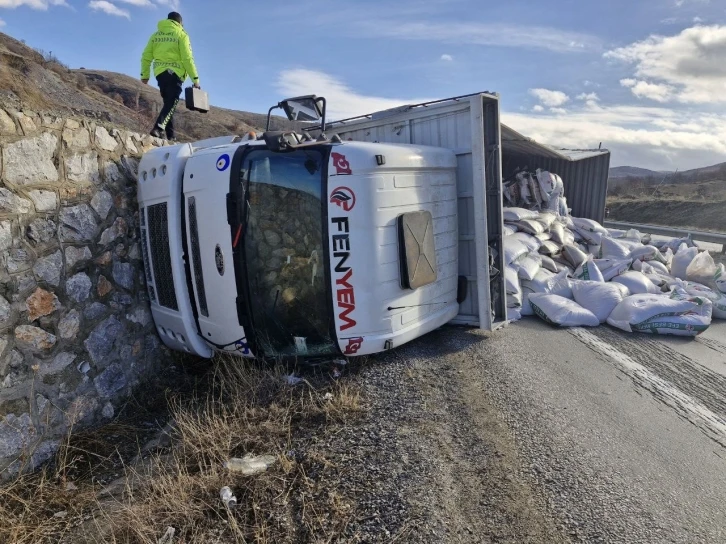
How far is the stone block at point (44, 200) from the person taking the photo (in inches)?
135

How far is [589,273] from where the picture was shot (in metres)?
6.73

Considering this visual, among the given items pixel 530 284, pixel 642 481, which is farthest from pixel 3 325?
pixel 530 284

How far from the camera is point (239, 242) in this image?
363cm

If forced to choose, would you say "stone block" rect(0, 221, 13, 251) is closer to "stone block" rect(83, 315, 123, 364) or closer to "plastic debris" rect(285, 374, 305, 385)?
"stone block" rect(83, 315, 123, 364)

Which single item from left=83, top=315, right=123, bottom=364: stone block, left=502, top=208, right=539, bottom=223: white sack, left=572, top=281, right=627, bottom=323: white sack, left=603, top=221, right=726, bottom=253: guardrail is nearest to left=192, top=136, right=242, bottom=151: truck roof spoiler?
left=83, top=315, right=123, bottom=364: stone block

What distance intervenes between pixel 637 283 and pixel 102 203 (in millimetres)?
6169

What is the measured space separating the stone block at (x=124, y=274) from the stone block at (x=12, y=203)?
3.02 feet

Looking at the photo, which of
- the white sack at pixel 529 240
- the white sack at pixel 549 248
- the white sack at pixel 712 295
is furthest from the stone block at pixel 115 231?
the white sack at pixel 712 295

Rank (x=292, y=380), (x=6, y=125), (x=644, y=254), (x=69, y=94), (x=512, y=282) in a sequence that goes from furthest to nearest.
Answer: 1. (x=69, y=94)
2. (x=644, y=254)
3. (x=512, y=282)
4. (x=292, y=380)
5. (x=6, y=125)

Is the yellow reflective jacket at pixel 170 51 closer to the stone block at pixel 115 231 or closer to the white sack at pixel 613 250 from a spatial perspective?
Answer: the stone block at pixel 115 231

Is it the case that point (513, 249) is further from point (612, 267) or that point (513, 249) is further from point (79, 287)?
point (79, 287)

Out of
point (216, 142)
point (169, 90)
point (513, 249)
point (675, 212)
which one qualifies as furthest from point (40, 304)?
point (675, 212)

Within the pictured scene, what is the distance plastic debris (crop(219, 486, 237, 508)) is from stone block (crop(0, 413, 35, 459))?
172 centimetres

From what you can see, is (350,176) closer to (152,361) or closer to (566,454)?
(566,454)
